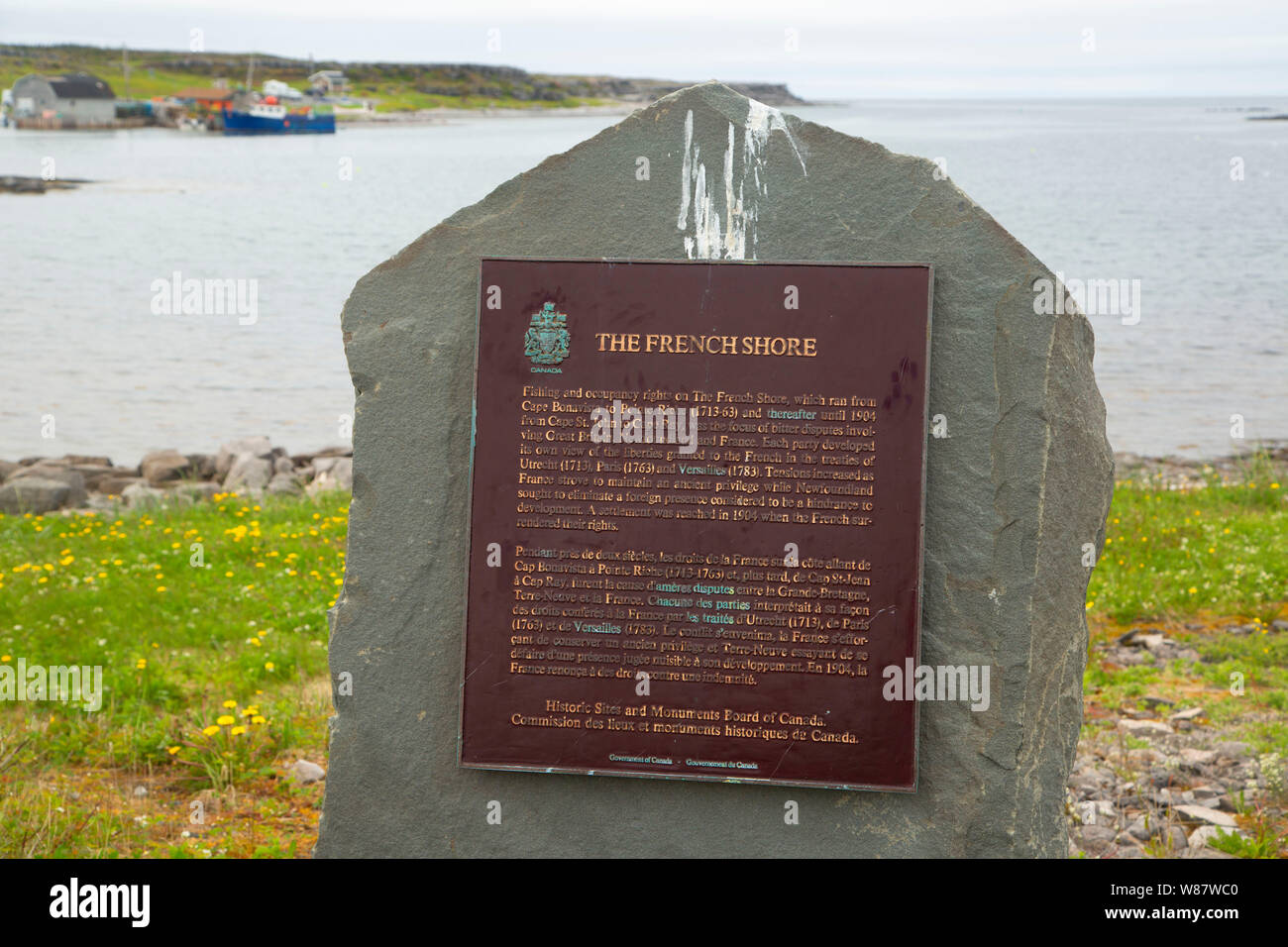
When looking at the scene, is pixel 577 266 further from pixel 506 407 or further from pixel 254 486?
pixel 254 486

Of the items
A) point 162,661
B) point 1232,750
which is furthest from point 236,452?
point 1232,750

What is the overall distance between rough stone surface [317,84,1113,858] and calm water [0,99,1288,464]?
9.47 meters

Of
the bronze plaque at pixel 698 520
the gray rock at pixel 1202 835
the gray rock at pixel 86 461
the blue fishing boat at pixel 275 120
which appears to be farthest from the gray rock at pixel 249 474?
the blue fishing boat at pixel 275 120

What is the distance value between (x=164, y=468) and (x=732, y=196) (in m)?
8.89

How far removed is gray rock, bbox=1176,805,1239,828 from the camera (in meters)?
5.15

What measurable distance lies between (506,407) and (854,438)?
1272mm

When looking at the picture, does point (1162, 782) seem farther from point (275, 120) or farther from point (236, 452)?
point (275, 120)

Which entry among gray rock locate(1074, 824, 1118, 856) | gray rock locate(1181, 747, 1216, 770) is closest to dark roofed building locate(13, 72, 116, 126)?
gray rock locate(1181, 747, 1216, 770)

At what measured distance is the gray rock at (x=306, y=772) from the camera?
18.4 feet

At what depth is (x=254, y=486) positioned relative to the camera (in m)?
10.9

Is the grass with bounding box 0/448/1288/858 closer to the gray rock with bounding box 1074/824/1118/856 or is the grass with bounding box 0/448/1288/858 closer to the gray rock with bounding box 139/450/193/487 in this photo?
the gray rock with bounding box 1074/824/1118/856

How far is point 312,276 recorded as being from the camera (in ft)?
80.5

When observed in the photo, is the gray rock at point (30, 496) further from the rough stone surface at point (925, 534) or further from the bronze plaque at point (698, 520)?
the bronze plaque at point (698, 520)

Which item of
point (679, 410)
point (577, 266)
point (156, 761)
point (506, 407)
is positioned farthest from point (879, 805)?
point (156, 761)
